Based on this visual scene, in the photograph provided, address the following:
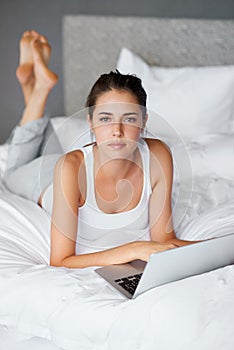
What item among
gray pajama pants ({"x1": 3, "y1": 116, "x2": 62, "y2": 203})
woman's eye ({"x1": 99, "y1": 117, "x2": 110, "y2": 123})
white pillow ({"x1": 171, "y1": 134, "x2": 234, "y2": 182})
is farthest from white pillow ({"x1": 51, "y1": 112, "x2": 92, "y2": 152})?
white pillow ({"x1": 171, "y1": 134, "x2": 234, "y2": 182})

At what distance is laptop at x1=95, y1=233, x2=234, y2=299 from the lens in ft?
3.49

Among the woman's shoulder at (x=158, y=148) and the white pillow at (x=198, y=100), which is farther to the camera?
the white pillow at (x=198, y=100)

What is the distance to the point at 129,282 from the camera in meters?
1.23

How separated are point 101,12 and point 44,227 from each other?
5.20ft

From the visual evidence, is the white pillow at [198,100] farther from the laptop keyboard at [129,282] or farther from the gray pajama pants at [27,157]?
the laptop keyboard at [129,282]

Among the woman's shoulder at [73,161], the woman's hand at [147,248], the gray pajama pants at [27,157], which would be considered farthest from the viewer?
the gray pajama pants at [27,157]

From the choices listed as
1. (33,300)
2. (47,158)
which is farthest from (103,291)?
(47,158)

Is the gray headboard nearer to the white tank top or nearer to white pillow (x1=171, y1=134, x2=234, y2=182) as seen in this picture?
white pillow (x1=171, y1=134, x2=234, y2=182)

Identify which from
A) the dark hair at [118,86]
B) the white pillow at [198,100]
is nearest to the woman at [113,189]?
the dark hair at [118,86]

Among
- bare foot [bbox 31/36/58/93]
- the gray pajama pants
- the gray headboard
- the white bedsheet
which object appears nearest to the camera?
the white bedsheet

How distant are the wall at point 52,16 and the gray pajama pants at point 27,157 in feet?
2.82

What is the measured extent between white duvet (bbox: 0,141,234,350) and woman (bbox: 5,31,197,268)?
93mm

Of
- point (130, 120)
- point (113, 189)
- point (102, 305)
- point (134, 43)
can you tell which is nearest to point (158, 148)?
point (113, 189)

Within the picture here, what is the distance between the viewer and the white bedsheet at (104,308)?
1.01 metres
